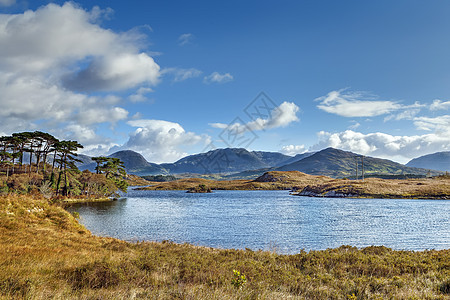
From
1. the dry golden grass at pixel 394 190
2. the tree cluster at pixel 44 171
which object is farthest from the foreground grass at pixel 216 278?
the dry golden grass at pixel 394 190

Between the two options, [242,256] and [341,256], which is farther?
[242,256]

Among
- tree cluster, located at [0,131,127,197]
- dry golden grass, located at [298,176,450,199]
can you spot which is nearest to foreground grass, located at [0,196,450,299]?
tree cluster, located at [0,131,127,197]

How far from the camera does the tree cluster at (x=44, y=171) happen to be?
73469 mm

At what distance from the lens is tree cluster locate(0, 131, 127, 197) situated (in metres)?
73.5

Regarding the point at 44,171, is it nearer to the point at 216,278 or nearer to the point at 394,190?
the point at 216,278

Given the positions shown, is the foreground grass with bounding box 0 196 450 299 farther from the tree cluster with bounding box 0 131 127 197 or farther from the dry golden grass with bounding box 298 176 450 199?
the dry golden grass with bounding box 298 176 450 199

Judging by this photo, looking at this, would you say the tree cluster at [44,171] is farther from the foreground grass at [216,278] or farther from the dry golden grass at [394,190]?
the dry golden grass at [394,190]

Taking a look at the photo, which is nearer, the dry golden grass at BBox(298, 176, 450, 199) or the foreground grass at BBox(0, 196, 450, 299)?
the foreground grass at BBox(0, 196, 450, 299)

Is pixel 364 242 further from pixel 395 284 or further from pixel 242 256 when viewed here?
pixel 395 284

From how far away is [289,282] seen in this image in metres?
11.7

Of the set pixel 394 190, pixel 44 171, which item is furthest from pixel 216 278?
pixel 394 190

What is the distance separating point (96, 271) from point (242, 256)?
33.7ft

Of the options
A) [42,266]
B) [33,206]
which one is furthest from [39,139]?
[42,266]

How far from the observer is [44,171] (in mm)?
86938
